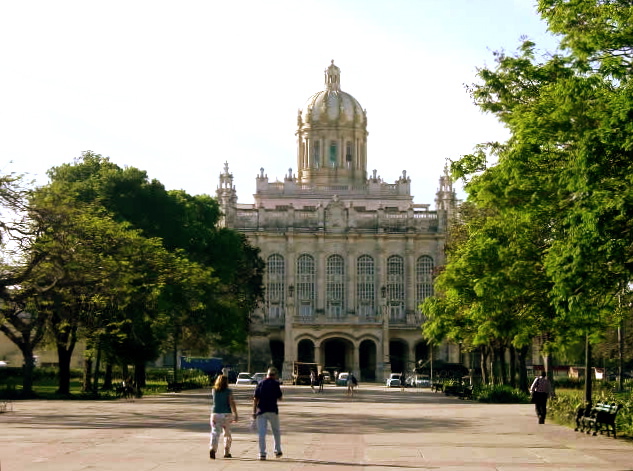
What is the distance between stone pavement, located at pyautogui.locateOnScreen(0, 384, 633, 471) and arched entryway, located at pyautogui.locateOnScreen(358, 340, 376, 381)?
245ft

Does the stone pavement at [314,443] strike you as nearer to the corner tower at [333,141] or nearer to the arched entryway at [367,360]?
the arched entryway at [367,360]

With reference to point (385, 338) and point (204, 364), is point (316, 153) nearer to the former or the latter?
point (385, 338)

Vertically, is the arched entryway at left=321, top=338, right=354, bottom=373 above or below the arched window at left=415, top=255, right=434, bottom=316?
below

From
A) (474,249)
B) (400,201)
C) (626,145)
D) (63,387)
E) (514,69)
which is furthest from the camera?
(400,201)

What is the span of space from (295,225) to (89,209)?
241ft

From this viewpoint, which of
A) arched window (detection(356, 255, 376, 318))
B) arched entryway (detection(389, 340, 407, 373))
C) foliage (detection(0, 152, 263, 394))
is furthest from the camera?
arched window (detection(356, 255, 376, 318))

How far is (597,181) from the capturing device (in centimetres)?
2144

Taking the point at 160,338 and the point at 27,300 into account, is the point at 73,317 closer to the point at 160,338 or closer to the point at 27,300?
the point at 27,300

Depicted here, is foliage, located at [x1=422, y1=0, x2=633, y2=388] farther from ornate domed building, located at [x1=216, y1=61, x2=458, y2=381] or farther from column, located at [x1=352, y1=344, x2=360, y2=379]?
ornate domed building, located at [x1=216, y1=61, x2=458, y2=381]

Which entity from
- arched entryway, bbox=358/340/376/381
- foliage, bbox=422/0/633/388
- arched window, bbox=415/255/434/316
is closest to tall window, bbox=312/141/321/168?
arched window, bbox=415/255/434/316

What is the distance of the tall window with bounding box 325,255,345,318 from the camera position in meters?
115

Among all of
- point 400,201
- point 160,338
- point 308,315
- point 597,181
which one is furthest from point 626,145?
point 400,201

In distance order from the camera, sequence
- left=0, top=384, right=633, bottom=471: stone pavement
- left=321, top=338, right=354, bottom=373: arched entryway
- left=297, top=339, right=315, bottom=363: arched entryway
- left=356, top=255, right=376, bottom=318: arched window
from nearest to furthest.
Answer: left=0, top=384, right=633, bottom=471: stone pavement → left=297, top=339, right=315, bottom=363: arched entryway → left=321, top=338, right=354, bottom=373: arched entryway → left=356, top=255, right=376, bottom=318: arched window

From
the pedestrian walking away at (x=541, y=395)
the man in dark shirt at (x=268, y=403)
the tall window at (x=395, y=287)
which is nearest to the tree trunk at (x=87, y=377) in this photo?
the pedestrian walking away at (x=541, y=395)
